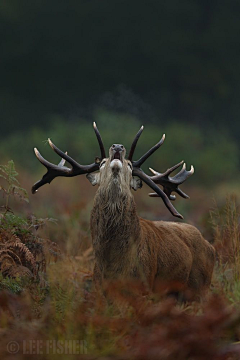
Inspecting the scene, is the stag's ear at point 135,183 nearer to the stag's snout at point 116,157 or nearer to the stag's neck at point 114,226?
the stag's neck at point 114,226

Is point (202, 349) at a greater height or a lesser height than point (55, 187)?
lesser

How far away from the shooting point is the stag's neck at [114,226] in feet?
15.5

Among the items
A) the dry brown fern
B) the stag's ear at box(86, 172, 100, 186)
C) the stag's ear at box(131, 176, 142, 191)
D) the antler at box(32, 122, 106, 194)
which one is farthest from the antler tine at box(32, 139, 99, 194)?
the dry brown fern

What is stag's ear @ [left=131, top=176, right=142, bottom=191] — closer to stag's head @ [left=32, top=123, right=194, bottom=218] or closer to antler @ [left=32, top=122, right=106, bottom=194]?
stag's head @ [left=32, top=123, right=194, bottom=218]

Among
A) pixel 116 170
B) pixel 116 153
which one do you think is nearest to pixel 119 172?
pixel 116 170

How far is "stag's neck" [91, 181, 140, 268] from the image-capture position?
474cm

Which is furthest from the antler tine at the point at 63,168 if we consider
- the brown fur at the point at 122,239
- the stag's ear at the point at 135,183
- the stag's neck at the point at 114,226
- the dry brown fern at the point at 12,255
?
the dry brown fern at the point at 12,255

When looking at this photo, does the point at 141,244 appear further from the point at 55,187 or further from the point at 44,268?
the point at 55,187

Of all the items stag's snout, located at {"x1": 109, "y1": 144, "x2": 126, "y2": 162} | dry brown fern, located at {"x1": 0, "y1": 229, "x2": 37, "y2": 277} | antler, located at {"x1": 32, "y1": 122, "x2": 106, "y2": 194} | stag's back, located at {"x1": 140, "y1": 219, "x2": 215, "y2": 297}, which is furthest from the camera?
antler, located at {"x1": 32, "y1": 122, "x2": 106, "y2": 194}

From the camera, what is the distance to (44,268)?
5.29 meters

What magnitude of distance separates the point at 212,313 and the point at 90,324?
0.53m

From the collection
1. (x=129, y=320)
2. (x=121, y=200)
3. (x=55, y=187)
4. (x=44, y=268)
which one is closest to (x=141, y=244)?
(x=121, y=200)

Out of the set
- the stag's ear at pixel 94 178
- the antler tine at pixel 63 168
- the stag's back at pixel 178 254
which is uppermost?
the antler tine at pixel 63 168

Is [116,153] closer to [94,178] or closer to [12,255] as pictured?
[94,178]
